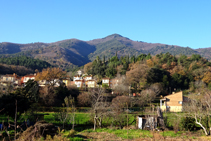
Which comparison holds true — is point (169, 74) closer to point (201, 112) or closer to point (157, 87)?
point (157, 87)

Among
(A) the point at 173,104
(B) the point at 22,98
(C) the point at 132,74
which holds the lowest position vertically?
(A) the point at 173,104

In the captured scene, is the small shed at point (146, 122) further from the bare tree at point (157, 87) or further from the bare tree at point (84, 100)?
the bare tree at point (157, 87)

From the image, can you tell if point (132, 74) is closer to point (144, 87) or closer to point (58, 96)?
point (144, 87)

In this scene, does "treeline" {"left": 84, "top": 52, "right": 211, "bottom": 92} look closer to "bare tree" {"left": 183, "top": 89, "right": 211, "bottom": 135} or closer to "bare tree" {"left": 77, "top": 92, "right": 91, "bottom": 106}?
"bare tree" {"left": 77, "top": 92, "right": 91, "bottom": 106}

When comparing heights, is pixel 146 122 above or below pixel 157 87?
below

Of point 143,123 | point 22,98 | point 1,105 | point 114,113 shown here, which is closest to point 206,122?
point 143,123

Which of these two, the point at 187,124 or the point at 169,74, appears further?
the point at 169,74

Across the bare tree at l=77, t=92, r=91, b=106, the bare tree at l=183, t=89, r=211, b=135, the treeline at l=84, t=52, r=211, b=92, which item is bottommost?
the bare tree at l=77, t=92, r=91, b=106

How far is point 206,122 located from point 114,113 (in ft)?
26.9

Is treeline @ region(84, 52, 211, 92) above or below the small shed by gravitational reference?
above

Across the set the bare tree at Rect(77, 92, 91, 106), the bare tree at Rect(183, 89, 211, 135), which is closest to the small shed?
the bare tree at Rect(183, 89, 211, 135)

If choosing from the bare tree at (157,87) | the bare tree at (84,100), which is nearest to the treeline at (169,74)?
the bare tree at (157,87)

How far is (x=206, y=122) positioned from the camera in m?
16.3

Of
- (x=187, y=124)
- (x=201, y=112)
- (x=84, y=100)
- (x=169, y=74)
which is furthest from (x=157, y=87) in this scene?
(x=201, y=112)
